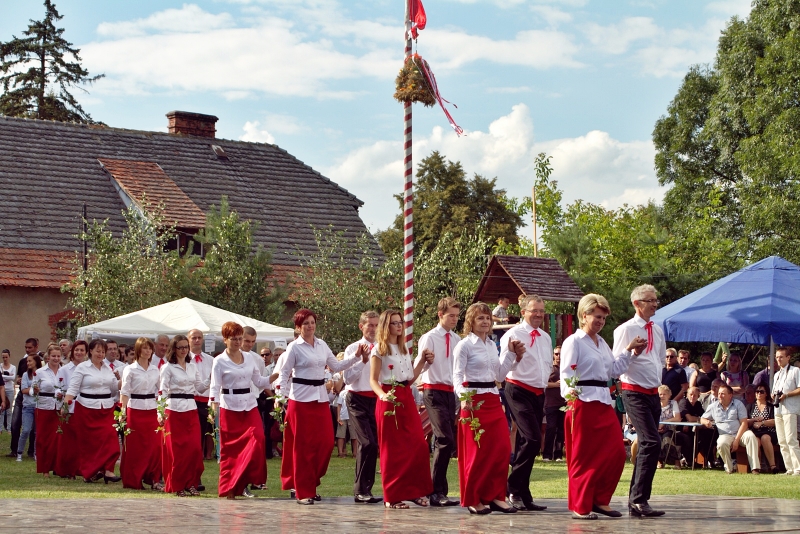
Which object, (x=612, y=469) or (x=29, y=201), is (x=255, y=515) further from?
(x=29, y=201)

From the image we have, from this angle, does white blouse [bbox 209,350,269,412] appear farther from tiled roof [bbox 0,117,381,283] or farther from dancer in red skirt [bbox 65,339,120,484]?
tiled roof [bbox 0,117,381,283]

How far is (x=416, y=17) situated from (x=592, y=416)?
7332 millimetres

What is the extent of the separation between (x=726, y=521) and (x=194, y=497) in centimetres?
591

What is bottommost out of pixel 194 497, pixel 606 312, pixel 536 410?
pixel 194 497

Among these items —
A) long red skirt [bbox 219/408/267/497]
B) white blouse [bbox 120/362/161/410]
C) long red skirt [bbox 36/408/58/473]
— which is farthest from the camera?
long red skirt [bbox 36/408/58/473]

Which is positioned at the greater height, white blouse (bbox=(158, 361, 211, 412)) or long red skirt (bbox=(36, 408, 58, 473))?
white blouse (bbox=(158, 361, 211, 412))

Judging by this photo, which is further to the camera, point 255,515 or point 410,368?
point 410,368

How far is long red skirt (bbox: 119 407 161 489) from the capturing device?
14.2m

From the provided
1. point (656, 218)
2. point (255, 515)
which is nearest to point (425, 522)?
point (255, 515)

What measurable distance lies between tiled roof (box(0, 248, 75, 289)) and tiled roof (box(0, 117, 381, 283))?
372 millimetres

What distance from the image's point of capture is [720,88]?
44.6 meters

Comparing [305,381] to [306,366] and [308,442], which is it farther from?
[308,442]

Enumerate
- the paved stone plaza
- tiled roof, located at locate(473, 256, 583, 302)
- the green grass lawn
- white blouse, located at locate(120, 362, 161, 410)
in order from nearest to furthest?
the paved stone plaza < the green grass lawn < white blouse, located at locate(120, 362, 161, 410) < tiled roof, located at locate(473, 256, 583, 302)

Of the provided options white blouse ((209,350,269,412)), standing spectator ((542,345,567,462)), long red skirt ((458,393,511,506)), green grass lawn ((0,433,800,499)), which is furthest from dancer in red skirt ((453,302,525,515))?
standing spectator ((542,345,567,462))
